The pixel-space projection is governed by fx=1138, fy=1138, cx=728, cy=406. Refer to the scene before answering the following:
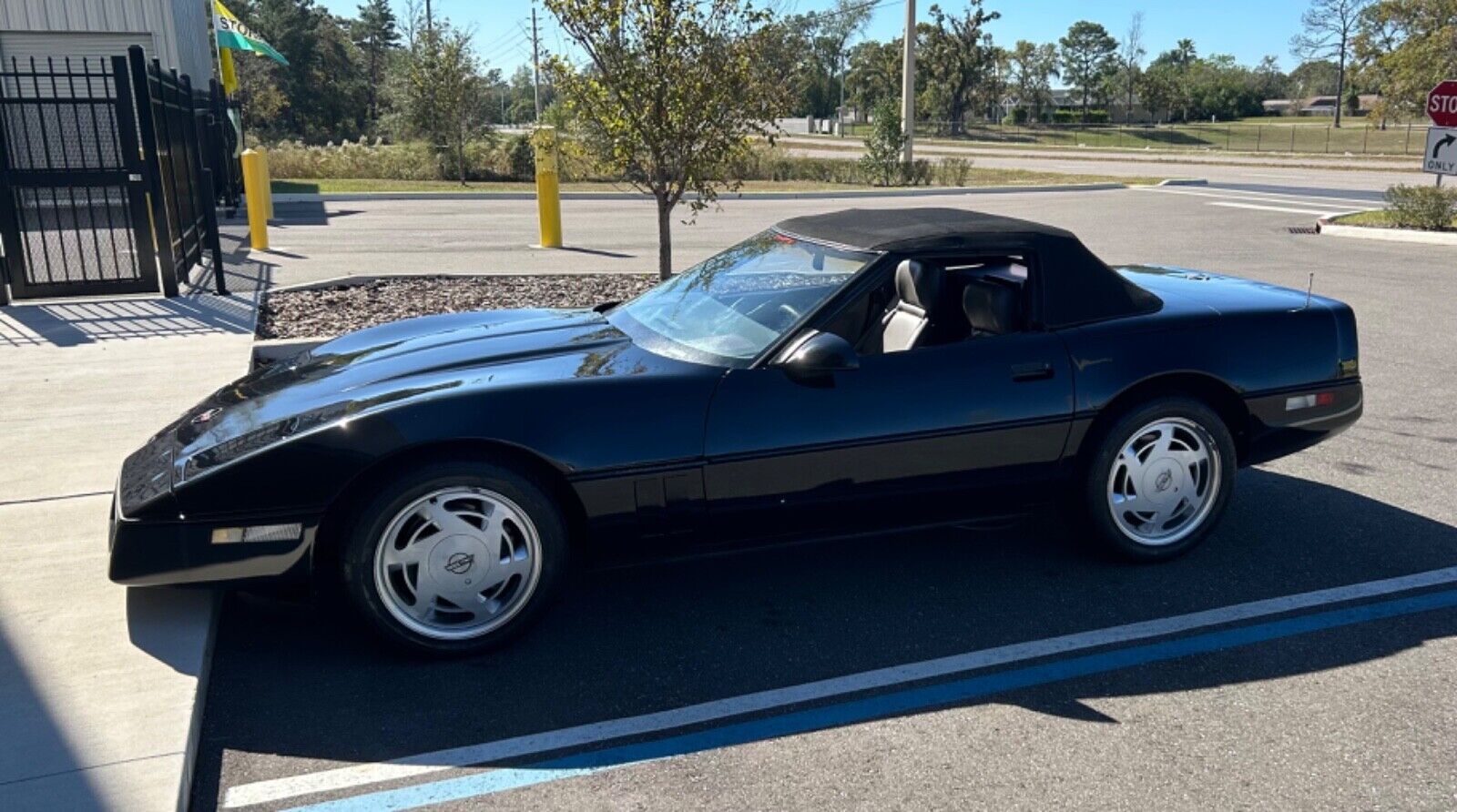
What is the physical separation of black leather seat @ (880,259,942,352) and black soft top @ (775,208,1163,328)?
0.30 ft

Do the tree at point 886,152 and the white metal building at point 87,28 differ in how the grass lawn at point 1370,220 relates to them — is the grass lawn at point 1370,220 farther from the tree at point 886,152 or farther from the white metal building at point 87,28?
the white metal building at point 87,28

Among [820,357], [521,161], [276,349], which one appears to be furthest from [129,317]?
[521,161]

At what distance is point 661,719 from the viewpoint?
3.52 m

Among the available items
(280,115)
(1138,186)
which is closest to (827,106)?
(280,115)

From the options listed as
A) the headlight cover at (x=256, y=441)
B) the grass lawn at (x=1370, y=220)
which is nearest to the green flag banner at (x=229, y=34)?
the grass lawn at (x=1370, y=220)

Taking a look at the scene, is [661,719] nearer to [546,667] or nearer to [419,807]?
[546,667]

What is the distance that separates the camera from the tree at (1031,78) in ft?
299

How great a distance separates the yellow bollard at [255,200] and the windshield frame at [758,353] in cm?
1106

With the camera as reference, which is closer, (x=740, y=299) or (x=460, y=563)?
(x=460, y=563)

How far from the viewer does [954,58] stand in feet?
250

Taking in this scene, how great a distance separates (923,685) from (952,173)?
27706 mm

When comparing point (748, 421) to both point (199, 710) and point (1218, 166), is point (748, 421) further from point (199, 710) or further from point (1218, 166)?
point (1218, 166)

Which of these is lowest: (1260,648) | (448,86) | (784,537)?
(1260,648)

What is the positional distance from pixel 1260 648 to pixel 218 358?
22.2 ft
